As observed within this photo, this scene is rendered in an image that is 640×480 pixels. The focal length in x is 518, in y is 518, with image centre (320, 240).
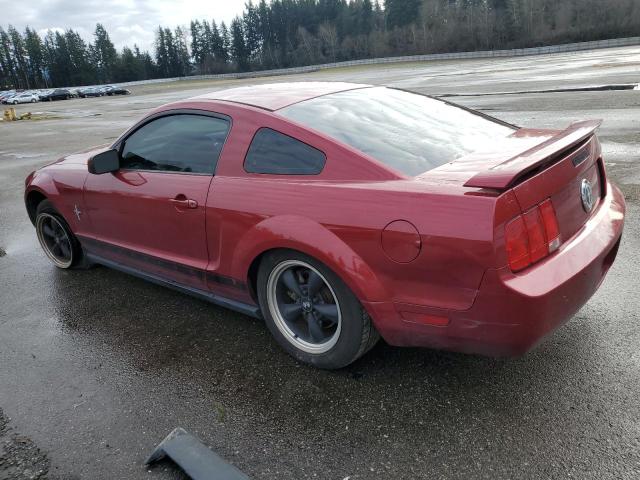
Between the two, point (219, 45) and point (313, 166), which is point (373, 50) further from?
point (313, 166)

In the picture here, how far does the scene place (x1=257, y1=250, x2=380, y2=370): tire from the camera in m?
2.61

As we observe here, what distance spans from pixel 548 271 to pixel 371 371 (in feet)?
3.54

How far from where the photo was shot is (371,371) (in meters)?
2.80

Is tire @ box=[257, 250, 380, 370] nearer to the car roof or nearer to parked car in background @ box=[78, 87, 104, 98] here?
the car roof

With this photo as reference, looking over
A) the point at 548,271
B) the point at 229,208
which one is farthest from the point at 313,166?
the point at 548,271

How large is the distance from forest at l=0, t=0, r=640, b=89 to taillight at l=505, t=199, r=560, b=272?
81285 mm

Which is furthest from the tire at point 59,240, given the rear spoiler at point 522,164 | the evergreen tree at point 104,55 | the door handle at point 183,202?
the evergreen tree at point 104,55

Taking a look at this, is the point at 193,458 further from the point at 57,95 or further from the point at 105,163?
the point at 57,95

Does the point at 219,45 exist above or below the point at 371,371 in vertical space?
above

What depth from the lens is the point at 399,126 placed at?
120 inches

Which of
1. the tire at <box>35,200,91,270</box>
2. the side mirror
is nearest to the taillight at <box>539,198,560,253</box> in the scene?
the side mirror

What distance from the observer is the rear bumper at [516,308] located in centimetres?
212

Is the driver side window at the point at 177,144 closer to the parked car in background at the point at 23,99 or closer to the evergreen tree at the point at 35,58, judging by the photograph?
the parked car in background at the point at 23,99

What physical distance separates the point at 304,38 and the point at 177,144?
4726 inches
